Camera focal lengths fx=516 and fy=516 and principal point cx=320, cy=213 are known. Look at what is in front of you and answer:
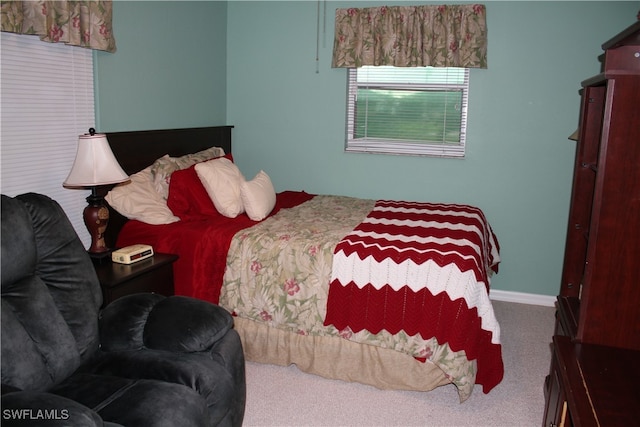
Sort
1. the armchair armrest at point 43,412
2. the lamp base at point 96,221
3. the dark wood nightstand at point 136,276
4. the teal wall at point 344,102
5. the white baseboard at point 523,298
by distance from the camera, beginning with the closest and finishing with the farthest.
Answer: the armchair armrest at point 43,412 → the dark wood nightstand at point 136,276 → the lamp base at point 96,221 → the teal wall at point 344,102 → the white baseboard at point 523,298

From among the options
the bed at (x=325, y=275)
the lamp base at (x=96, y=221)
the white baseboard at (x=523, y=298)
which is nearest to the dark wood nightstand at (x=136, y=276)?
the lamp base at (x=96, y=221)

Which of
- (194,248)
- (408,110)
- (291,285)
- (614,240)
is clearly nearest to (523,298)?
(408,110)

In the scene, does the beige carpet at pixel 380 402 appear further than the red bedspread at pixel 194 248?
No

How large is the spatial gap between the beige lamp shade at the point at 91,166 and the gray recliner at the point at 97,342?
0.50m

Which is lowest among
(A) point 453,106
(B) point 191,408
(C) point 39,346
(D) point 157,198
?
(B) point 191,408

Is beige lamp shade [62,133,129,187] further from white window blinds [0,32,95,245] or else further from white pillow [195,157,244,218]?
white pillow [195,157,244,218]

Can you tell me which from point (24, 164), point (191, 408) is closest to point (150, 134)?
point (24, 164)

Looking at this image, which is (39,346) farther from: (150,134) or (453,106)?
(453,106)

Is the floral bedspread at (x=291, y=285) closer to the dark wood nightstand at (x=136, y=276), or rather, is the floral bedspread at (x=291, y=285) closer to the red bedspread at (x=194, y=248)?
the red bedspread at (x=194, y=248)

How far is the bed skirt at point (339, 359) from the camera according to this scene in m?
2.62

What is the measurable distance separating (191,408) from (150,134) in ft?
7.31

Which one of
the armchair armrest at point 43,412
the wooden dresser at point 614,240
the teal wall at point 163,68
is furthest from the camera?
the teal wall at point 163,68

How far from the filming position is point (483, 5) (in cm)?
380

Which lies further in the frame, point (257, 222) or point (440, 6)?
point (440, 6)
